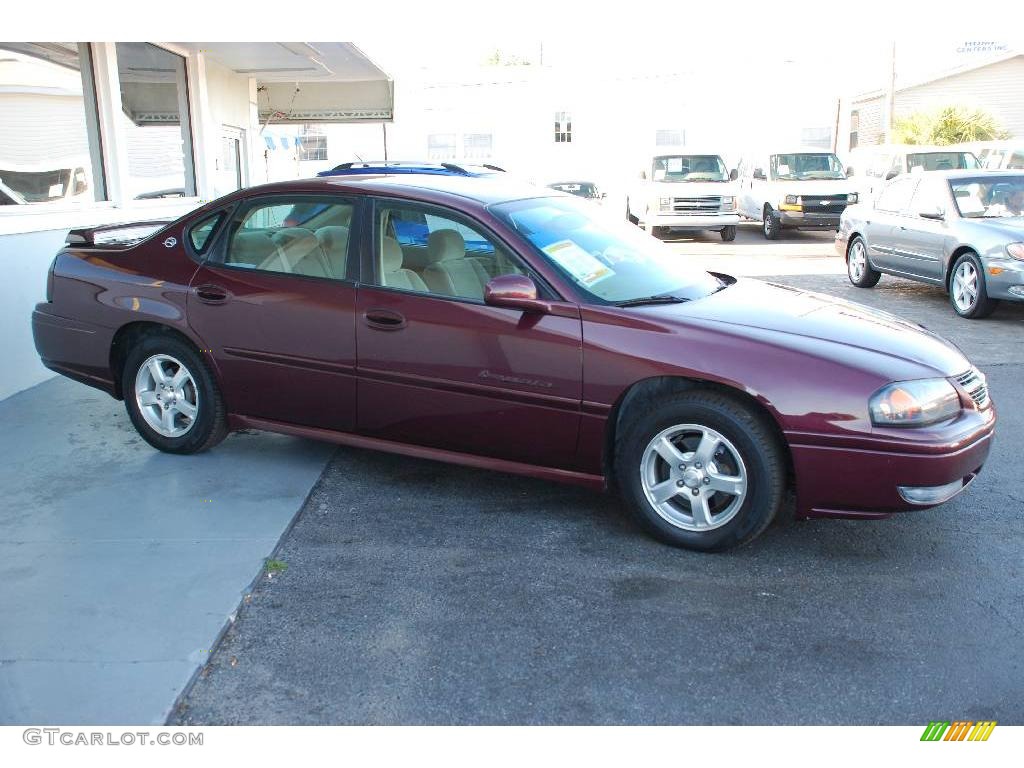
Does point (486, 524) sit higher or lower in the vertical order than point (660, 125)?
lower

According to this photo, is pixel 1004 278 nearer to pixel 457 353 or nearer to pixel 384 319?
pixel 457 353

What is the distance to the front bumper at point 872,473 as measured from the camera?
12.8 ft

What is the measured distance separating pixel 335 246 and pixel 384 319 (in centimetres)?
56

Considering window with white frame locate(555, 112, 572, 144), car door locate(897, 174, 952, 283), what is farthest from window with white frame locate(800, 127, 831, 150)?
car door locate(897, 174, 952, 283)

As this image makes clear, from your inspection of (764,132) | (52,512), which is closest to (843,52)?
(764,132)

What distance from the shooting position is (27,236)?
7305 mm

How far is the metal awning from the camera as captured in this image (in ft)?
41.8

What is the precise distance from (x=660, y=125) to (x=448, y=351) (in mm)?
29179

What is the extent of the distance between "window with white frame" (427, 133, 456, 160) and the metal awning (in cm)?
1322

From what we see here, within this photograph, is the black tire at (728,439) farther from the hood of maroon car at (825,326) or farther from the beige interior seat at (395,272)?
the beige interior seat at (395,272)

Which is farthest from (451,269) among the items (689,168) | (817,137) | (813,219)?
(817,137)

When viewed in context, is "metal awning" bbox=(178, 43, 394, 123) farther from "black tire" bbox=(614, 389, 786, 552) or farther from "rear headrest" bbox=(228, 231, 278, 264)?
"black tire" bbox=(614, 389, 786, 552)

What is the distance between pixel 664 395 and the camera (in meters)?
4.23

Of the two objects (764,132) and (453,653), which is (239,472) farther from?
(764,132)
